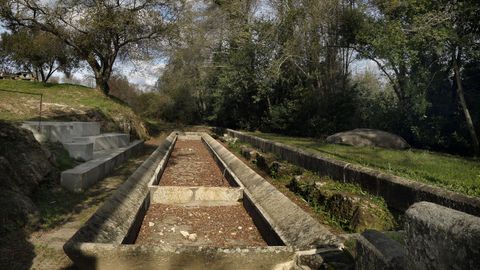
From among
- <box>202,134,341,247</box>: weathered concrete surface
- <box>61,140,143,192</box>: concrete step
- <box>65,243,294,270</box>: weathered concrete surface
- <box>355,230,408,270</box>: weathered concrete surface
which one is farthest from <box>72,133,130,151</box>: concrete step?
<box>355,230,408,270</box>: weathered concrete surface

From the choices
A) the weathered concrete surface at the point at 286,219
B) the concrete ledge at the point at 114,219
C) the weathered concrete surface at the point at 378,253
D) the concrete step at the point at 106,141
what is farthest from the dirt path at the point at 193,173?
the weathered concrete surface at the point at 378,253

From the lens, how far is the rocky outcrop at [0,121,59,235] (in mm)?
5059

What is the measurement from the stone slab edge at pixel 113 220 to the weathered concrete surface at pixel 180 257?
0.13 metres

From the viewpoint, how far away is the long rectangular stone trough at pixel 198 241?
4062mm

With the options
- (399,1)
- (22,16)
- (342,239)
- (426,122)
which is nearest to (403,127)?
(426,122)

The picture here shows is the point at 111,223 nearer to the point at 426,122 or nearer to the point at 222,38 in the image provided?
the point at 426,122

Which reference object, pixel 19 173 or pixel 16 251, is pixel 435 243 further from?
pixel 19 173

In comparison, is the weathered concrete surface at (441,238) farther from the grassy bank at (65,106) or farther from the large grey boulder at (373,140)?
the large grey boulder at (373,140)

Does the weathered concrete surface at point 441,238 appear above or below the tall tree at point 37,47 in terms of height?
below

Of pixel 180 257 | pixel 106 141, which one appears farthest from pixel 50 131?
pixel 180 257

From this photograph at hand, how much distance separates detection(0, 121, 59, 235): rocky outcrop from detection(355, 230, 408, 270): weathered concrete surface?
4086 millimetres

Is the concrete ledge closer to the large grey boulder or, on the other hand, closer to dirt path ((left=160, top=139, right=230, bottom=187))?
dirt path ((left=160, top=139, right=230, bottom=187))

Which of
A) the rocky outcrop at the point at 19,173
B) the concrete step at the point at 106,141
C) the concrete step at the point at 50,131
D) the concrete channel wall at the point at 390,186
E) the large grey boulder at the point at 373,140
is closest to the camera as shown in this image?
the concrete channel wall at the point at 390,186

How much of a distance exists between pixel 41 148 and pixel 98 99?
40.0 ft
